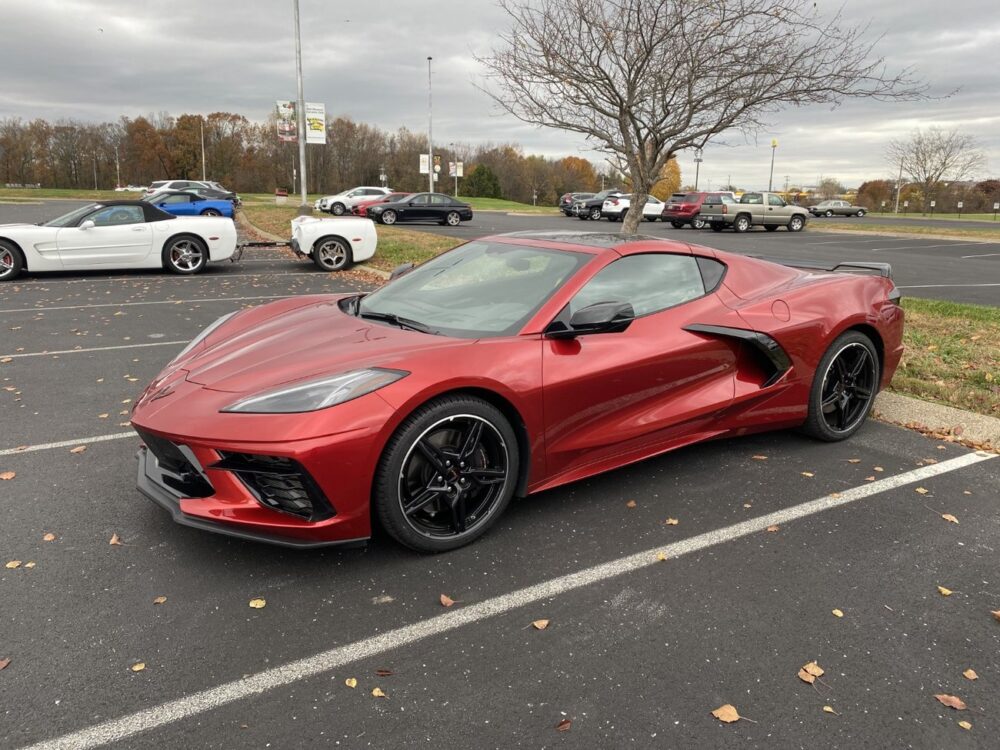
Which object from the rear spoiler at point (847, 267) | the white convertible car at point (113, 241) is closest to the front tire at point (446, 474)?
the rear spoiler at point (847, 267)

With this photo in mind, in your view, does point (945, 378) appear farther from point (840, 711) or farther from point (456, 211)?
point (456, 211)

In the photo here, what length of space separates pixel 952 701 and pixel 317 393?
8.15ft

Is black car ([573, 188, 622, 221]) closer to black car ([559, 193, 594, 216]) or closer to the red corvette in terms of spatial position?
black car ([559, 193, 594, 216])

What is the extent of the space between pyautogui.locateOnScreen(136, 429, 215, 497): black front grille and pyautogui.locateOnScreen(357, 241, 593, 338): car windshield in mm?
1239

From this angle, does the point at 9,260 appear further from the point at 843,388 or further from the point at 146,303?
the point at 843,388

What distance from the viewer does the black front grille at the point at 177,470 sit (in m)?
2.89

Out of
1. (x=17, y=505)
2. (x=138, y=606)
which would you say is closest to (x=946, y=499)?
(x=138, y=606)

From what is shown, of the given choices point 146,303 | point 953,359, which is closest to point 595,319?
point 953,359

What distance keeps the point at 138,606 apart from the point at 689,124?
10097mm

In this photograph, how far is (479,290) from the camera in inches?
153

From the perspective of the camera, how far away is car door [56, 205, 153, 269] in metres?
12.0

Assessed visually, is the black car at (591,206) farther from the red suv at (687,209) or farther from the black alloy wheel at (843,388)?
the black alloy wheel at (843,388)

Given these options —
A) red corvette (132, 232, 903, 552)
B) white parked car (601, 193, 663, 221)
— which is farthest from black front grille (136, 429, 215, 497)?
white parked car (601, 193, 663, 221)

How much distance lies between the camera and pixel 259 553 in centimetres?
315
